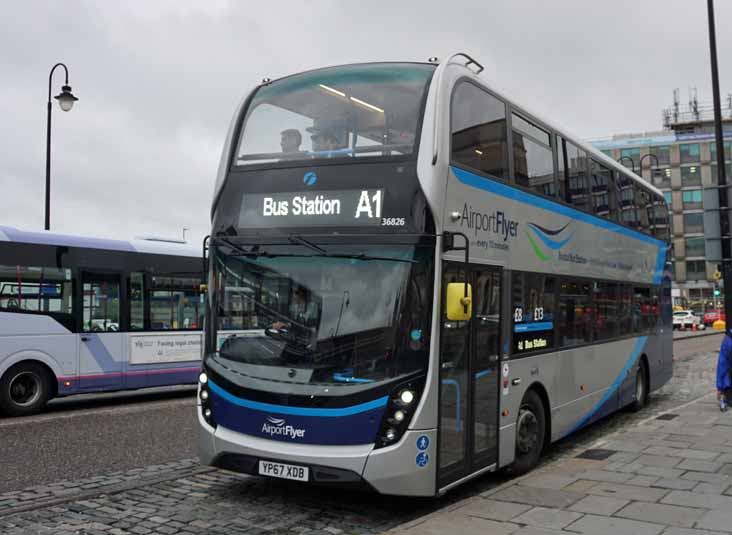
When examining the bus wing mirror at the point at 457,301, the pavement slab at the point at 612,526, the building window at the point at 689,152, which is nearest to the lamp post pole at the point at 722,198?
the bus wing mirror at the point at 457,301

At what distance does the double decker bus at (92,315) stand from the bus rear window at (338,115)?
680 cm

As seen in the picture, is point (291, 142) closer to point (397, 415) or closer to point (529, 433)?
point (397, 415)

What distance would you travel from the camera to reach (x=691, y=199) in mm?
89062

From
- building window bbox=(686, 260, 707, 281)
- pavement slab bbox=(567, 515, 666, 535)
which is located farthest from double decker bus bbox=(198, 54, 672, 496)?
building window bbox=(686, 260, 707, 281)

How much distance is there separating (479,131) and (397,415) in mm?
3071

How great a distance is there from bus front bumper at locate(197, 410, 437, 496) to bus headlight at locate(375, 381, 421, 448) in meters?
0.06

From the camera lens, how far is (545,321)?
905cm

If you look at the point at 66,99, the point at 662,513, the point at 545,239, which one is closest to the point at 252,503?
the point at 662,513

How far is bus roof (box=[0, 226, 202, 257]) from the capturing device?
12.7 metres

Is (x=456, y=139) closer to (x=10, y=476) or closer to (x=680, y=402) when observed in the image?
(x=10, y=476)

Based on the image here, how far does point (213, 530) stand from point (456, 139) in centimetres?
406

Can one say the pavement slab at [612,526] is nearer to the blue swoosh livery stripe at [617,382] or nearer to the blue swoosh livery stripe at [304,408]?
the blue swoosh livery stripe at [304,408]

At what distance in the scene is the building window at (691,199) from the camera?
290ft

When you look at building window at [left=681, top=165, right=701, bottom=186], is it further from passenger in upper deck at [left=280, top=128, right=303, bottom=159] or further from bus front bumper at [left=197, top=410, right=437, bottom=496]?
bus front bumper at [left=197, top=410, right=437, bottom=496]
